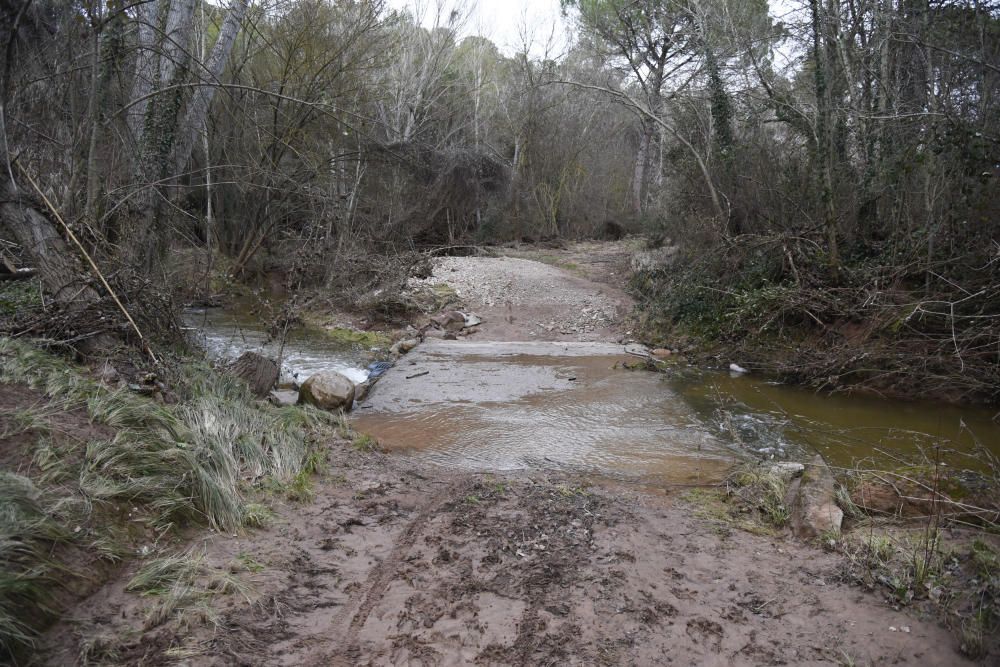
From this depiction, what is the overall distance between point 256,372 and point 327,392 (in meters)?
0.77

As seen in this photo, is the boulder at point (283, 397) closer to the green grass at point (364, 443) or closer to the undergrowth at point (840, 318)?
the green grass at point (364, 443)

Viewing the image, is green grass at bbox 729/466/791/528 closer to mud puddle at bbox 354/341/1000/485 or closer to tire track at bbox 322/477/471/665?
mud puddle at bbox 354/341/1000/485

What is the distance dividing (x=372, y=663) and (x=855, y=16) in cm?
1020

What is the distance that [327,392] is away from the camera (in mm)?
6629

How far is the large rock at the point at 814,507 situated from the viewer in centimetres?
375

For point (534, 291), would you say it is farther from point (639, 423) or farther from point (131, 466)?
point (131, 466)

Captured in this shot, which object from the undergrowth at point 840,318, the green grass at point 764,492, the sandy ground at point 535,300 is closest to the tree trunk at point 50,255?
the green grass at point 764,492

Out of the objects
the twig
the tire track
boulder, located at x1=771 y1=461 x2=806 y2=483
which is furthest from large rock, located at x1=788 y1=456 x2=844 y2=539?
the twig

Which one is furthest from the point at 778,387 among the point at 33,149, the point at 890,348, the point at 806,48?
the point at 33,149

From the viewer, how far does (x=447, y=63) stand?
2084cm

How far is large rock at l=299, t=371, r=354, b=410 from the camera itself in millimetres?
6590

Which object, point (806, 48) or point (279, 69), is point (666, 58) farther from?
point (279, 69)

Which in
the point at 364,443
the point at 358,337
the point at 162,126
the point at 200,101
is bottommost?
the point at 358,337

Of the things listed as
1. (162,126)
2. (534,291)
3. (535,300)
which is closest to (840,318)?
(535,300)
